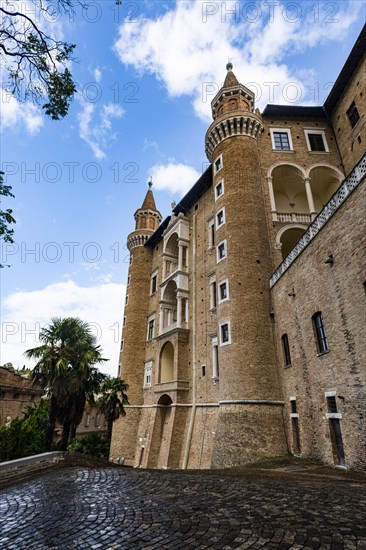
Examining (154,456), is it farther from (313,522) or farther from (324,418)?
(313,522)

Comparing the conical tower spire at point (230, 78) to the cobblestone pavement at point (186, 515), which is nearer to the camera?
the cobblestone pavement at point (186, 515)

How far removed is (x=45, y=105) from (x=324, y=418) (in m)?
13.8

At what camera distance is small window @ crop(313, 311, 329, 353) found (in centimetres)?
1184

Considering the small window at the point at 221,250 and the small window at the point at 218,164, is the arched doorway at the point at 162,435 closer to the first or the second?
the small window at the point at 221,250

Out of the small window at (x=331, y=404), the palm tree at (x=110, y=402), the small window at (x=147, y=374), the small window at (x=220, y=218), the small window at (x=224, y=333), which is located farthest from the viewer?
the small window at (x=147, y=374)

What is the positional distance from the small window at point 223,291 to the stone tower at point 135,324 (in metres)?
13.5

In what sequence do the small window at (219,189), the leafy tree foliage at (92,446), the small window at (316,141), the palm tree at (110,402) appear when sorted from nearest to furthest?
the small window at (219,189), the palm tree at (110,402), the small window at (316,141), the leafy tree foliage at (92,446)

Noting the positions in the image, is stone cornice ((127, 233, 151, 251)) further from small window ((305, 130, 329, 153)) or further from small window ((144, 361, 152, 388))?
small window ((305, 130, 329, 153))

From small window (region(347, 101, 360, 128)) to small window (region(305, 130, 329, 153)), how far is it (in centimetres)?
227

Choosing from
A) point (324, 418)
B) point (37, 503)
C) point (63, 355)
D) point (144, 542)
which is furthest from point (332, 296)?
point (63, 355)

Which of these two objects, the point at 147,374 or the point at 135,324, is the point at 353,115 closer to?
the point at 135,324

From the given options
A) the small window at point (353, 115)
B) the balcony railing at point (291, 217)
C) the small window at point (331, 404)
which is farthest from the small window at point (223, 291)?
the small window at point (353, 115)

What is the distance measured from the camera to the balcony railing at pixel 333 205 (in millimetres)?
9562

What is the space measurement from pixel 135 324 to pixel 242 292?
15571 mm
